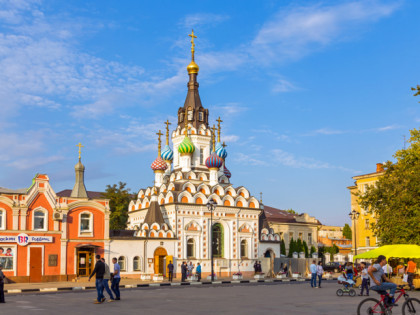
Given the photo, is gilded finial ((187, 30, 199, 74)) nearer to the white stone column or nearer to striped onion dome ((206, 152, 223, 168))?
striped onion dome ((206, 152, 223, 168))

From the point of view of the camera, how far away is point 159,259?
41.5 m

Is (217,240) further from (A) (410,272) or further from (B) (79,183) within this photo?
(A) (410,272)

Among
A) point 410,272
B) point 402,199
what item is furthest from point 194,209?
point 410,272

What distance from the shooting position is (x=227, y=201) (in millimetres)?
47031

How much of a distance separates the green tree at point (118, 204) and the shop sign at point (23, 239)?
2016 cm

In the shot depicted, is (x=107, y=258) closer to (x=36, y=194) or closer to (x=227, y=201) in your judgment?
(x=36, y=194)

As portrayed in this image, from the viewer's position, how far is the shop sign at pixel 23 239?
33469 mm

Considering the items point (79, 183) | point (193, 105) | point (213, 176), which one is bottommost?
point (79, 183)

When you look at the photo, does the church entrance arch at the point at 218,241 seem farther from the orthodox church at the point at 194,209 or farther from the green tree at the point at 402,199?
the green tree at the point at 402,199

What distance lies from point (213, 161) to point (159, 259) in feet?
36.6

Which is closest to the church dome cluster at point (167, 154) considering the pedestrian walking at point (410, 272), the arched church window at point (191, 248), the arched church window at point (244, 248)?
the arched church window at point (191, 248)

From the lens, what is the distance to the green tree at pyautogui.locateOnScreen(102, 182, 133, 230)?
55.6m

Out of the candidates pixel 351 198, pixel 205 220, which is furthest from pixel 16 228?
pixel 351 198

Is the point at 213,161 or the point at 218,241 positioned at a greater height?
the point at 213,161
